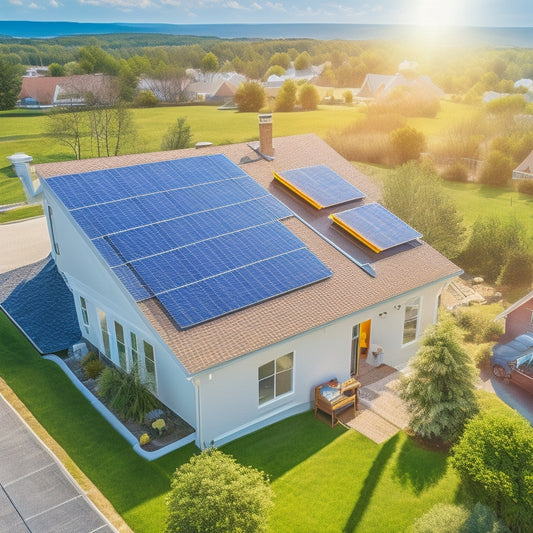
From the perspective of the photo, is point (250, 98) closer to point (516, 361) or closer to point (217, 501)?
point (516, 361)

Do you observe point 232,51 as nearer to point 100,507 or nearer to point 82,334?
point 82,334

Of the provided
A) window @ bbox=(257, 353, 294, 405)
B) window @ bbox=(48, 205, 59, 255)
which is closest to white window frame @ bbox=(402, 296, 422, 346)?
window @ bbox=(257, 353, 294, 405)

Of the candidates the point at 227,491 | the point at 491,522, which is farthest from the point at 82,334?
the point at 491,522

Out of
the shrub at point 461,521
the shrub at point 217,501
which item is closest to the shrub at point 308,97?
the shrub at point 461,521

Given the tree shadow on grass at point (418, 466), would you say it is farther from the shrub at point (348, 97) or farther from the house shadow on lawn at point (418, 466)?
the shrub at point (348, 97)

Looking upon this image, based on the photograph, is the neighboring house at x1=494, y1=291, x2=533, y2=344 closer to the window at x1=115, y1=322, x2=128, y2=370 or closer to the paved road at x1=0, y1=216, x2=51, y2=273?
the window at x1=115, y1=322, x2=128, y2=370

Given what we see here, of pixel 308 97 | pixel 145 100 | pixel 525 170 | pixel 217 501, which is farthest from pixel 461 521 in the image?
pixel 145 100
